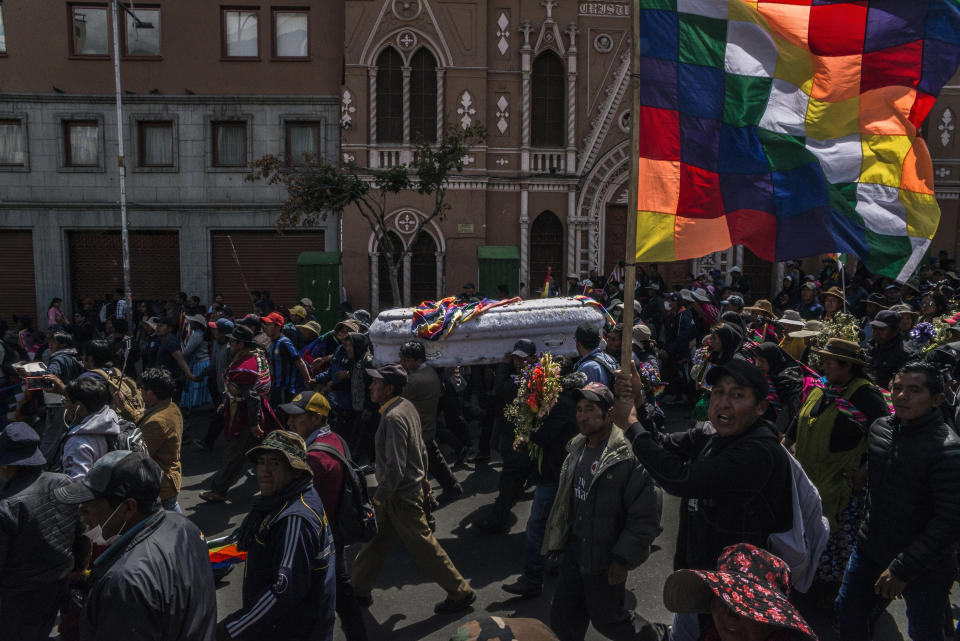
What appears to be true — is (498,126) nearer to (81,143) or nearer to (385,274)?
(385,274)

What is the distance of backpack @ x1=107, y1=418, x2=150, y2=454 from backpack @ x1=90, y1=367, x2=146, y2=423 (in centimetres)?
73

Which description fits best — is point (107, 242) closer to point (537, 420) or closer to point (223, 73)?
point (223, 73)

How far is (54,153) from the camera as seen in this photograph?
19.7 m

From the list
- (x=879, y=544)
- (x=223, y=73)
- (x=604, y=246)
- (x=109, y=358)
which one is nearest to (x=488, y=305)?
(x=109, y=358)

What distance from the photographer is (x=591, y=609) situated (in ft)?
12.2

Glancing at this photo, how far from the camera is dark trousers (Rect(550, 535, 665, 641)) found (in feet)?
12.0

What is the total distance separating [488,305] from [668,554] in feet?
10.3

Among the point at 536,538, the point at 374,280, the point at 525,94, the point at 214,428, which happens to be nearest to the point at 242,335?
the point at 214,428

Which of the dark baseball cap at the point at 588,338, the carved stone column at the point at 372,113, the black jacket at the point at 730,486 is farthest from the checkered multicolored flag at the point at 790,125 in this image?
the carved stone column at the point at 372,113

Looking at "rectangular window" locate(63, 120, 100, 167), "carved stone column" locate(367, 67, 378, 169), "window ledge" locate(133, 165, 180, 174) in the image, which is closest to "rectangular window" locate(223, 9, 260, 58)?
"window ledge" locate(133, 165, 180, 174)

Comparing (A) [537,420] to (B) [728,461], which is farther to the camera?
(A) [537,420]

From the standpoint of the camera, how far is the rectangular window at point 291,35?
65.2 ft

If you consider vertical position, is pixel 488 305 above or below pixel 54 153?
below

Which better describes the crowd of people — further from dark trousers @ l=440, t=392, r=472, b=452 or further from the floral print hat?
dark trousers @ l=440, t=392, r=472, b=452
